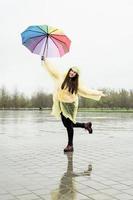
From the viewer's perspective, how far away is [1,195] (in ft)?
A: 19.0

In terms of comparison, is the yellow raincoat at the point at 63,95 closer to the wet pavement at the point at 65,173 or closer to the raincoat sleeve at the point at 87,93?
the raincoat sleeve at the point at 87,93

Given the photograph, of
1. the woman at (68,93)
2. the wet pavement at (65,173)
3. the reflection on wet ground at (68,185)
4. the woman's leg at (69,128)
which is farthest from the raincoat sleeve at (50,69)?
the reflection on wet ground at (68,185)

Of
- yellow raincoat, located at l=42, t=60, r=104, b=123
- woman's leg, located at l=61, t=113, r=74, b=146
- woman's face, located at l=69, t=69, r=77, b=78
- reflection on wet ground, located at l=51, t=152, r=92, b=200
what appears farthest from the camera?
woman's leg, located at l=61, t=113, r=74, b=146

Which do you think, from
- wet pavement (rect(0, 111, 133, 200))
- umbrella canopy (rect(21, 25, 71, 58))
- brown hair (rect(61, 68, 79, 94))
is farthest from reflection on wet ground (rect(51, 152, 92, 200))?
umbrella canopy (rect(21, 25, 71, 58))

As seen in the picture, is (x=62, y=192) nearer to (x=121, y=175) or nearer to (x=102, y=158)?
(x=121, y=175)

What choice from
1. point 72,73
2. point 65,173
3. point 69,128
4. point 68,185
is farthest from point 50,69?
point 68,185

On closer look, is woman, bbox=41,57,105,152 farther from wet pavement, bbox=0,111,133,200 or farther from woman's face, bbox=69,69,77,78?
wet pavement, bbox=0,111,133,200

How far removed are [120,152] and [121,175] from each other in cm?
319

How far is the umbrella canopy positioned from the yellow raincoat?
40 cm

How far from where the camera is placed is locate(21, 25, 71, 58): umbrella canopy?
10.8m

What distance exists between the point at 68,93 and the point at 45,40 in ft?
4.82

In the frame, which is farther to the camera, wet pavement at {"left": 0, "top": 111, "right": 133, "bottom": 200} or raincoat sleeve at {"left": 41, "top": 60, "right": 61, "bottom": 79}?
raincoat sleeve at {"left": 41, "top": 60, "right": 61, "bottom": 79}

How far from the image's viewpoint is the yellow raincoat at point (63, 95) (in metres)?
10.7

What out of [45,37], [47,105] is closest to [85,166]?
[45,37]
